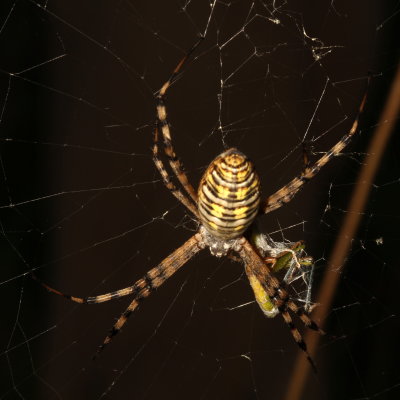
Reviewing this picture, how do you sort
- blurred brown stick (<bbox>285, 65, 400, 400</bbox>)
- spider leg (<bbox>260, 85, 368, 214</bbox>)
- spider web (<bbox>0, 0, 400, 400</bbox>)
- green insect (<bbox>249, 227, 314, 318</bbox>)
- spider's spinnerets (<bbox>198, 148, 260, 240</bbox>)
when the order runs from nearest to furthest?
spider's spinnerets (<bbox>198, 148, 260, 240</bbox>), spider leg (<bbox>260, 85, 368, 214</bbox>), green insect (<bbox>249, 227, 314, 318</bbox>), spider web (<bbox>0, 0, 400, 400</bbox>), blurred brown stick (<bbox>285, 65, 400, 400</bbox>)

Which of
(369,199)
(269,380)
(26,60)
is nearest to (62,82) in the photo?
(26,60)

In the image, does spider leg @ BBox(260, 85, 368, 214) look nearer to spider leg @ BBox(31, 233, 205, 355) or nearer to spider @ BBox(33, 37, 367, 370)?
spider @ BBox(33, 37, 367, 370)

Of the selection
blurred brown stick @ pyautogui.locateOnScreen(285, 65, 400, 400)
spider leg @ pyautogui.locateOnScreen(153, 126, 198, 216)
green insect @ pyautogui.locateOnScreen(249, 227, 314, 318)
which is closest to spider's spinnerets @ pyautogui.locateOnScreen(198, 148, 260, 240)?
spider leg @ pyautogui.locateOnScreen(153, 126, 198, 216)

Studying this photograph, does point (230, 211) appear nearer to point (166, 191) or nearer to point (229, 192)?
point (229, 192)

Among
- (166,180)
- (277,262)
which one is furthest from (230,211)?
(277,262)

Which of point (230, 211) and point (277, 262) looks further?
point (277, 262)

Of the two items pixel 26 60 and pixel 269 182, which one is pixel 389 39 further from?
pixel 26 60
